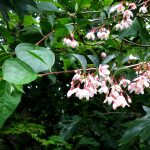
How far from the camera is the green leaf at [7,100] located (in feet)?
2.20

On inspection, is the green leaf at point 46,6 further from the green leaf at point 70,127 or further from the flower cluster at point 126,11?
the green leaf at point 70,127

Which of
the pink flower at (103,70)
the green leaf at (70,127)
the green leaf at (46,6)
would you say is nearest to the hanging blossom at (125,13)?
the green leaf at (46,6)

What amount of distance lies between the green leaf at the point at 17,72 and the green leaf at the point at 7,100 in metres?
0.08

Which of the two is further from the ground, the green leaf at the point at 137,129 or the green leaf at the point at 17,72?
the green leaf at the point at 17,72

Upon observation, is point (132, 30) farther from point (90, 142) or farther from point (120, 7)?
point (90, 142)

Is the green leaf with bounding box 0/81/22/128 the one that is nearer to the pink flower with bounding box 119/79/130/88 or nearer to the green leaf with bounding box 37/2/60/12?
the pink flower with bounding box 119/79/130/88

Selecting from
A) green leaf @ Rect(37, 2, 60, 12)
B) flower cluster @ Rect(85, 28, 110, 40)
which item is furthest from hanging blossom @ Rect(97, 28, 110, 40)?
green leaf @ Rect(37, 2, 60, 12)

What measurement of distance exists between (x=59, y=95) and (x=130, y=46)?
30.7 inches

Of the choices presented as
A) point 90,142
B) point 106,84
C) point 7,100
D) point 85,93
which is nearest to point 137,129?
point 106,84

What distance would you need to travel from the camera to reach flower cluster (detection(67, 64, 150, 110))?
1.08m

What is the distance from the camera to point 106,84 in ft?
4.11

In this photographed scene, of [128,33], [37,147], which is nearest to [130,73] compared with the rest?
[128,33]

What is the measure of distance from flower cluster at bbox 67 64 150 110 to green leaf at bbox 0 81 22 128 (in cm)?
39

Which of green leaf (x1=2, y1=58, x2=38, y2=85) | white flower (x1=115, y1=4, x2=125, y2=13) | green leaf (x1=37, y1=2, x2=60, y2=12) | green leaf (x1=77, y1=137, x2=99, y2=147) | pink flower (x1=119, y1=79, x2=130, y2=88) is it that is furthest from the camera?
A: green leaf (x1=77, y1=137, x2=99, y2=147)
